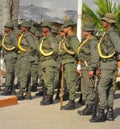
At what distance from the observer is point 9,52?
11.3 metres

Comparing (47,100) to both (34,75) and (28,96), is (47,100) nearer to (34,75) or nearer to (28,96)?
(28,96)

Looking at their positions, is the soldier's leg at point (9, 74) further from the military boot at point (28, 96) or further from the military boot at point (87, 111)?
the military boot at point (87, 111)

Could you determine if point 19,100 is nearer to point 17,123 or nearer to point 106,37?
point 17,123

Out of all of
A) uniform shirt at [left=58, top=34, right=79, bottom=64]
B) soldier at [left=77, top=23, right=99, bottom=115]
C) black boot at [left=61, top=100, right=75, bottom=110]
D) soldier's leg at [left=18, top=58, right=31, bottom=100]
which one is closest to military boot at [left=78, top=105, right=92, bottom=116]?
soldier at [left=77, top=23, right=99, bottom=115]

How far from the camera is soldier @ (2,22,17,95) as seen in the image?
11195 millimetres

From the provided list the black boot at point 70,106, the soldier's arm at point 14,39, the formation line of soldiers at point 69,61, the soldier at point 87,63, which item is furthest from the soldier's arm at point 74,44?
the soldier's arm at point 14,39

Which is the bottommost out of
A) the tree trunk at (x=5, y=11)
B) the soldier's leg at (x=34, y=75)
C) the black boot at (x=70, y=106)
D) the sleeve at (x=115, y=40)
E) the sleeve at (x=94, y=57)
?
the black boot at (x=70, y=106)

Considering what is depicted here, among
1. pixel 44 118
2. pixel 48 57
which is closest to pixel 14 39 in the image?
pixel 48 57

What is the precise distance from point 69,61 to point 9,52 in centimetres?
237

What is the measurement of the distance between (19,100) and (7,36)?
166 centimetres

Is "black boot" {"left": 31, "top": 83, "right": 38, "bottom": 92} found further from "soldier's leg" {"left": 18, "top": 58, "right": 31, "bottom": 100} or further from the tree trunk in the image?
the tree trunk

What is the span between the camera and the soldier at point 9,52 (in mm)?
11195

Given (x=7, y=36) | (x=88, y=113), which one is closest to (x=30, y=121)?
(x=88, y=113)

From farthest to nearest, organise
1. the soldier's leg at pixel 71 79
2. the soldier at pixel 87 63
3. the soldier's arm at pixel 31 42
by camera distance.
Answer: the soldier's arm at pixel 31 42 < the soldier's leg at pixel 71 79 < the soldier at pixel 87 63
